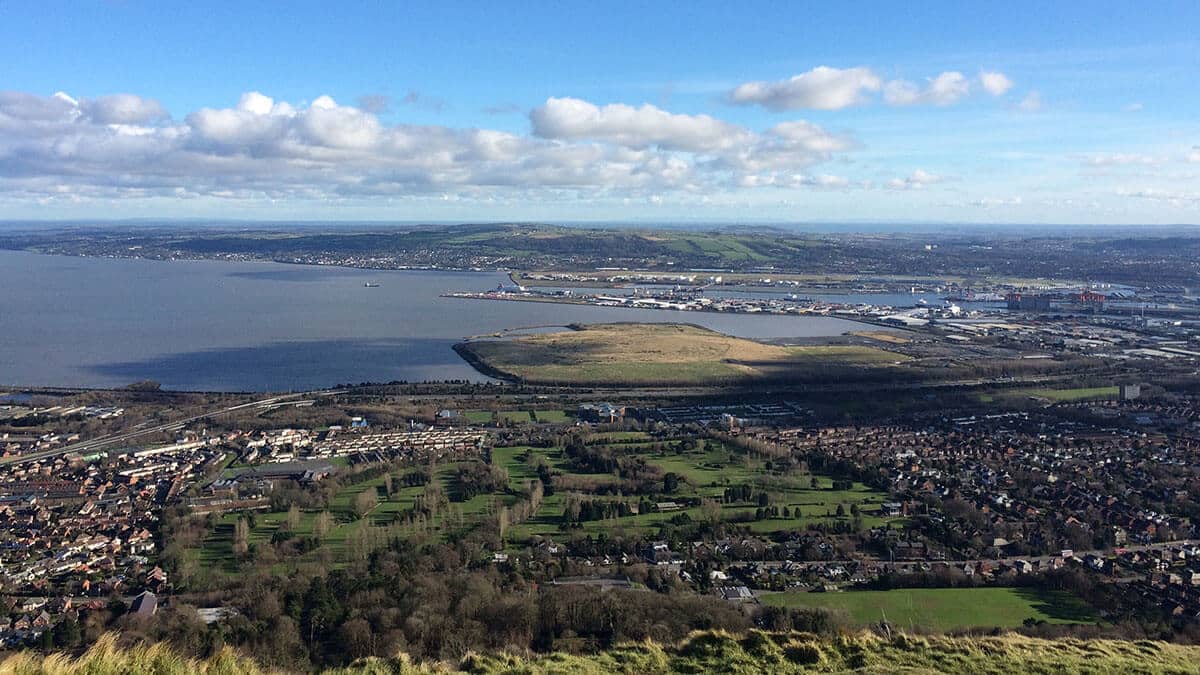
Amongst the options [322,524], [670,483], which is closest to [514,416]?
[670,483]

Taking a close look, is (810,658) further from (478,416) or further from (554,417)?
(478,416)

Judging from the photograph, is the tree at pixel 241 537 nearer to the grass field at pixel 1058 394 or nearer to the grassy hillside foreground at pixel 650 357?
the grassy hillside foreground at pixel 650 357

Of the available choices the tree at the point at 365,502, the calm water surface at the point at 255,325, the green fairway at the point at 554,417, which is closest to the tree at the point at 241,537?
the tree at the point at 365,502

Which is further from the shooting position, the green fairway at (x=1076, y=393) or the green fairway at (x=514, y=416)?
the green fairway at (x=1076, y=393)

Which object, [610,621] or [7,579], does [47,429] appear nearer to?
[7,579]

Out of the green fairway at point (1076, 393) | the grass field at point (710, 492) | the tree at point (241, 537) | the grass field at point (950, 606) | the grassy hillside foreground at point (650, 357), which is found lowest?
the grass field at point (950, 606)

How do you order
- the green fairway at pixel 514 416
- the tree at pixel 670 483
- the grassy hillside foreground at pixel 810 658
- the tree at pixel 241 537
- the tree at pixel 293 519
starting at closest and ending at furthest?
the grassy hillside foreground at pixel 810 658
the tree at pixel 241 537
the tree at pixel 293 519
the tree at pixel 670 483
the green fairway at pixel 514 416

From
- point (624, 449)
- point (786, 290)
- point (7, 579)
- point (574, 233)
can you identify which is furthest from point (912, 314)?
point (574, 233)
